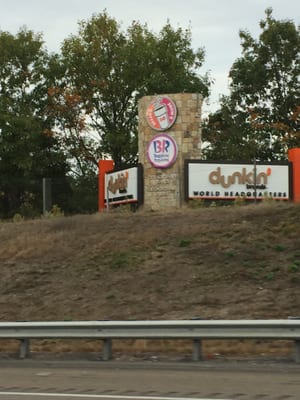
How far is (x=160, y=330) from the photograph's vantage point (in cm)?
1186

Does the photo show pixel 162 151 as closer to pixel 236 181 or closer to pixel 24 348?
pixel 236 181

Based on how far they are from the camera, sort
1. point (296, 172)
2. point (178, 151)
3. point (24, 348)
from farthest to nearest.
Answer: point (178, 151), point (296, 172), point (24, 348)

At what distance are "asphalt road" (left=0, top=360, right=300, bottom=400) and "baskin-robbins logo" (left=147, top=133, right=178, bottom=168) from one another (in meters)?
17.0

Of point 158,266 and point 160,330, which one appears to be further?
point 158,266

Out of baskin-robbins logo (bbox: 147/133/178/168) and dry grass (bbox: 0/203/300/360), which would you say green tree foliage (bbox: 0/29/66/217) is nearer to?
baskin-robbins logo (bbox: 147/133/178/168)

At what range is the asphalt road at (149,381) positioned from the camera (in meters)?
8.73

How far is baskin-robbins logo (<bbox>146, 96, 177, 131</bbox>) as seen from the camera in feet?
94.7

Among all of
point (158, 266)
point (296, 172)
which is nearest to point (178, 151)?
point (296, 172)

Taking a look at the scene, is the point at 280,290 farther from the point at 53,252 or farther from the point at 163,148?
the point at 163,148

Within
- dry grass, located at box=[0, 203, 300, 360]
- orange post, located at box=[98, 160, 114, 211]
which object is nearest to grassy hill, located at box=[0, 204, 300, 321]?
dry grass, located at box=[0, 203, 300, 360]

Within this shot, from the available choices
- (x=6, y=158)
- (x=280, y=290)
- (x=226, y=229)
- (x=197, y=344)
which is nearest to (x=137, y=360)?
(x=197, y=344)

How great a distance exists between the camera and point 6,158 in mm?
43156

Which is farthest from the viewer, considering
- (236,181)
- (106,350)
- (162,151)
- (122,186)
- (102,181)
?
(102,181)

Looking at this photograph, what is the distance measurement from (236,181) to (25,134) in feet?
58.6
